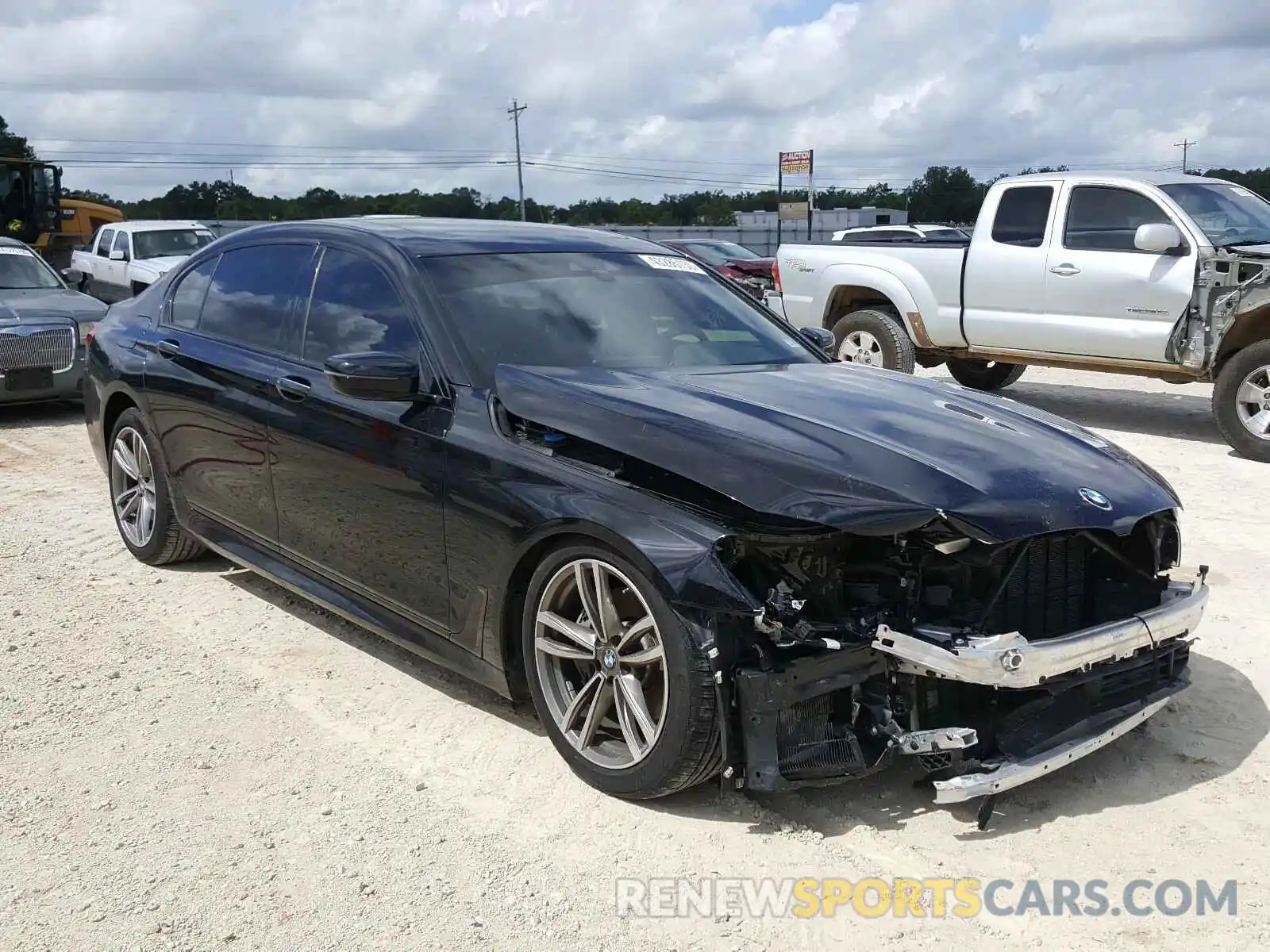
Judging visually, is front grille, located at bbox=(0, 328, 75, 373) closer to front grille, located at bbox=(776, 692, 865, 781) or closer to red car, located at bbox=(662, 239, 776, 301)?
front grille, located at bbox=(776, 692, 865, 781)

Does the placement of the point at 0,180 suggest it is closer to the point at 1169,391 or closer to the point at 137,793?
the point at 1169,391

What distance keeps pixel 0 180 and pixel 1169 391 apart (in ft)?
84.3

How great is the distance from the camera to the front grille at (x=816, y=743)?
10.3 feet

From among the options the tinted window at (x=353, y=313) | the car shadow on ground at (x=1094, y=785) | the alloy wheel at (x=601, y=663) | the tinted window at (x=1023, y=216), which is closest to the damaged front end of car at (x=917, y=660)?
the car shadow on ground at (x=1094, y=785)

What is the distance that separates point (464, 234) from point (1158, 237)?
6.23 meters

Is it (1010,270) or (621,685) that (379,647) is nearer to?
(621,685)

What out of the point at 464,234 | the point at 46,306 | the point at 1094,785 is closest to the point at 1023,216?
the point at 464,234

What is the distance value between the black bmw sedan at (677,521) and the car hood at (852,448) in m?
0.01

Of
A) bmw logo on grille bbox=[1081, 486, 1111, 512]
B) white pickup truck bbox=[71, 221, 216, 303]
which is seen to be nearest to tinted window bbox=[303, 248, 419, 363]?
bmw logo on grille bbox=[1081, 486, 1111, 512]

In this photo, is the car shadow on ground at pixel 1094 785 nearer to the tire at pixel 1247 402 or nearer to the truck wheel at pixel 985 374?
the tire at pixel 1247 402

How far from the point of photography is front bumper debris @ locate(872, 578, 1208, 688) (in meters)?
3.04

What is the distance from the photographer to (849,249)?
1132 cm

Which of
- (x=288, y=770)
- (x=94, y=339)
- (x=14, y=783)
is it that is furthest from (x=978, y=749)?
(x=94, y=339)

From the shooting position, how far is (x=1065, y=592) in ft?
11.4
